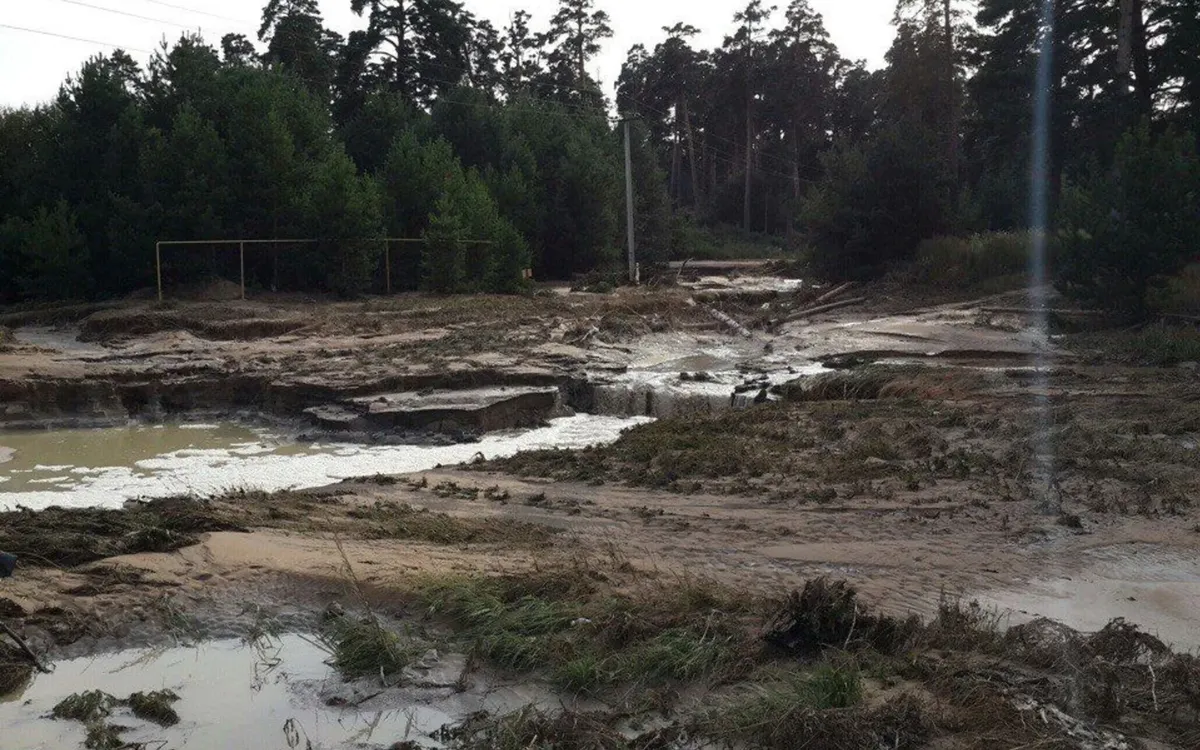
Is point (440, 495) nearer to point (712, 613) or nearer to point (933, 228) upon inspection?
point (712, 613)

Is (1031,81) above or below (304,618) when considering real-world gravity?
above

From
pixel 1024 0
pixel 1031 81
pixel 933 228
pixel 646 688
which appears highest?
pixel 1024 0

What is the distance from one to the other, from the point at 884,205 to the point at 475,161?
17739mm

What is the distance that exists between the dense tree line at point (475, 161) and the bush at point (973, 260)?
1776 mm

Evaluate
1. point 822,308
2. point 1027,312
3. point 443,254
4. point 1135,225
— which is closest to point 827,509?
point 1135,225

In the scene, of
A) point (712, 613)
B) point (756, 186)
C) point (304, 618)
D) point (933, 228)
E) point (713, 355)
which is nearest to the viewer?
point (712, 613)

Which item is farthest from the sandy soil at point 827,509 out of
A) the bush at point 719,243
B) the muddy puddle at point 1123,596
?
the bush at point 719,243

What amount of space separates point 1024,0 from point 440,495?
3578cm

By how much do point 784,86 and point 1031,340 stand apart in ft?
167

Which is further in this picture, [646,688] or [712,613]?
[712,613]

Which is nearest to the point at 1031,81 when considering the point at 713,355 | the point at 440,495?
the point at 713,355

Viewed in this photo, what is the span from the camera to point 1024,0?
38.8m

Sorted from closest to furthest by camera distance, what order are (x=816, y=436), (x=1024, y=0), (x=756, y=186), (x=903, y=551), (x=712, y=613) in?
1. (x=712, y=613)
2. (x=903, y=551)
3. (x=816, y=436)
4. (x=1024, y=0)
5. (x=756, y=186)

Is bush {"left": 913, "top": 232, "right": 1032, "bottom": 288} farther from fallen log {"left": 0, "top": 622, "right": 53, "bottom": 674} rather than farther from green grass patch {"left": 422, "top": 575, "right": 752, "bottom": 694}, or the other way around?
fallen log {"left": 0, "top": 622, "right": 53, "bottom": 674}
